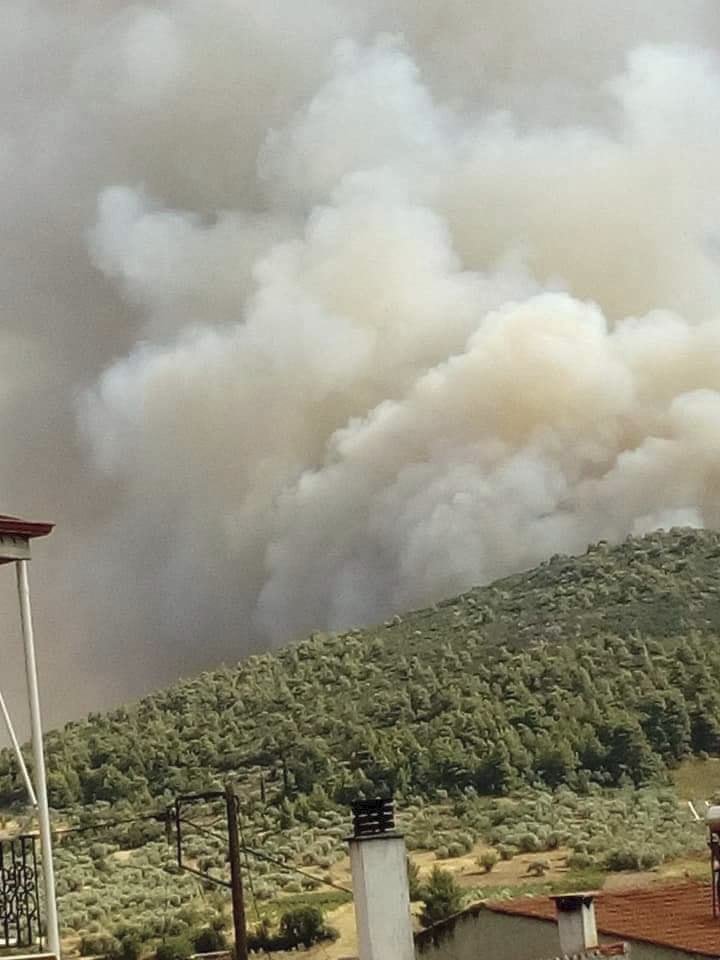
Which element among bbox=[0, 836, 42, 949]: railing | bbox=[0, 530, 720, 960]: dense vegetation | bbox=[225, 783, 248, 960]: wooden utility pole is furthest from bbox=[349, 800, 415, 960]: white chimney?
bbox=[0, 530, 720, 960]: dense vegetation

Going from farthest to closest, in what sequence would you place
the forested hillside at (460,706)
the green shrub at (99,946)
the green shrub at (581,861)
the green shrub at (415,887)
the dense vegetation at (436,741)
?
the forested hillside at (460,706)
the dense vegetation at (436,741)
the green shrub at (581,861)
the green shrub at (415,887)
the green shrub at (99,946)

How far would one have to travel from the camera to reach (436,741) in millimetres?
73312

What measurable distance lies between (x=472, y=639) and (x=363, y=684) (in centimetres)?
894

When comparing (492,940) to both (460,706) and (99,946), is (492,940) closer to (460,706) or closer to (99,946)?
(99,946)

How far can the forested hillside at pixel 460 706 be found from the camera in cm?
7006

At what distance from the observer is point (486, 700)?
79.2m

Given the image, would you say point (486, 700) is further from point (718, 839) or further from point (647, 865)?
point (718, 839)

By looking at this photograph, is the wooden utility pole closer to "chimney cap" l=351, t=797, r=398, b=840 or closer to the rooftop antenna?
"chimney cap" l=351, t=797, r=398, b=840

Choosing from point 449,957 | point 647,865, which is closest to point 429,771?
point 647,865

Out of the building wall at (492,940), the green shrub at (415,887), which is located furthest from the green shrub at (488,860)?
the building wall at (492,940)

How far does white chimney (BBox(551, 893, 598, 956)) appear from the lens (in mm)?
18578

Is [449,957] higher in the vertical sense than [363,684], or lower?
lower

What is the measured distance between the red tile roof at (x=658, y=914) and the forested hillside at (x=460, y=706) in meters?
43.3

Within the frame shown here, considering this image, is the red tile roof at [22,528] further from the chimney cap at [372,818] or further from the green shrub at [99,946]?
the green shrub at [99,946]
